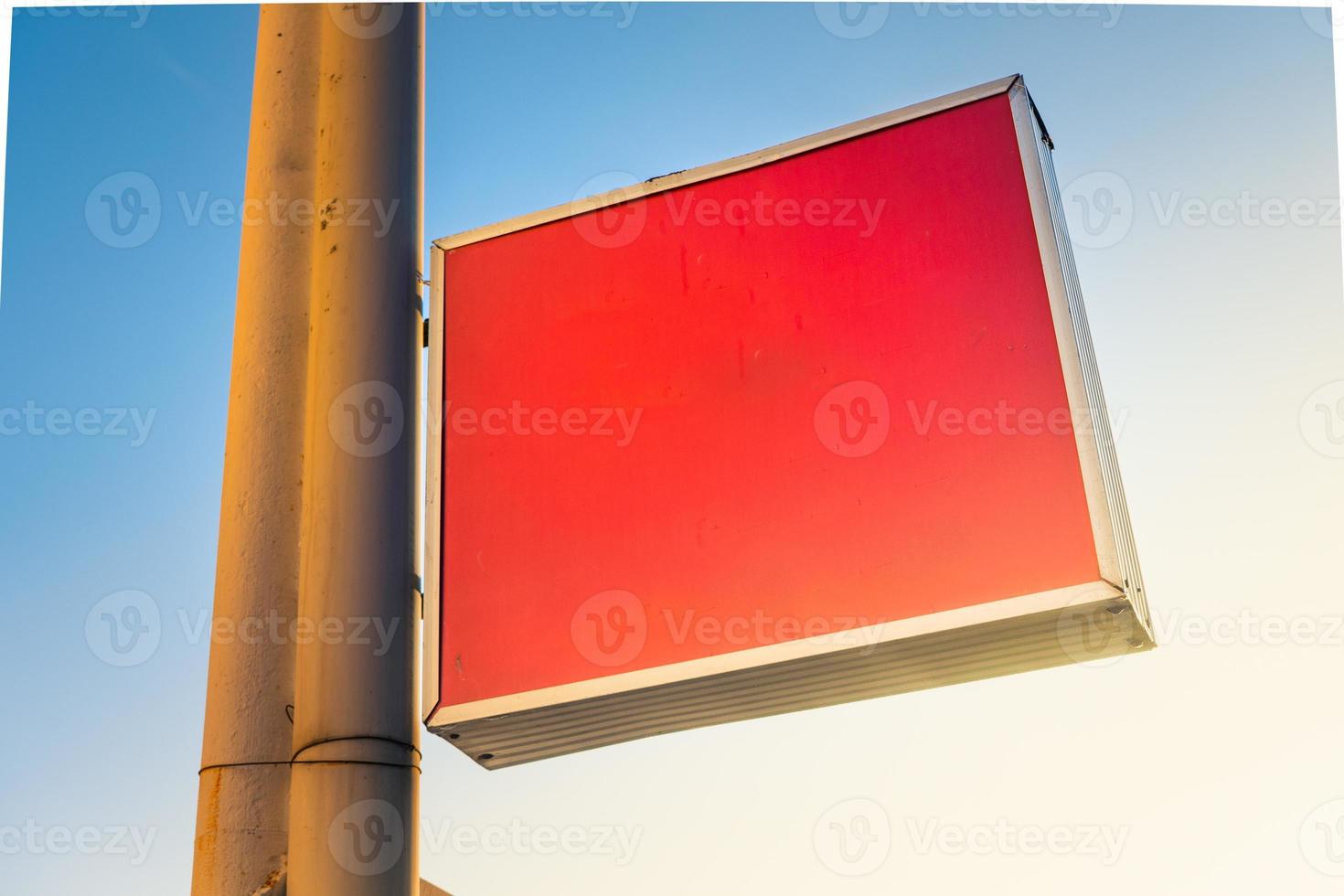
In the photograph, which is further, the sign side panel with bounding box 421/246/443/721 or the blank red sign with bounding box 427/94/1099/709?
the sign side panel with bounding box 421/246/443/721

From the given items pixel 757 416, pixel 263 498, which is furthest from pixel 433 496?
pixel 757 416

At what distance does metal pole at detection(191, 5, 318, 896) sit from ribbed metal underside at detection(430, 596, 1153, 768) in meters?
0.47

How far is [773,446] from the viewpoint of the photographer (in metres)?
3.52

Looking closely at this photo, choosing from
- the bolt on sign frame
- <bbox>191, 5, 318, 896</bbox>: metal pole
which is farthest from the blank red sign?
<bbox>191, 5, 318, 896</bbox>: metal pole

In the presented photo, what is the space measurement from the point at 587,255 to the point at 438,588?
114 cm

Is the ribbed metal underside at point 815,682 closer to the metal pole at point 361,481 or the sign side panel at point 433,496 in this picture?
the sign side panel at point 433,496

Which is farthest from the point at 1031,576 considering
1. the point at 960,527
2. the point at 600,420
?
the point at 600,420

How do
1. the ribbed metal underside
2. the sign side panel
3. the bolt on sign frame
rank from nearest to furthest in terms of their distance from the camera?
the ribbed metal underside, the bolt on sign frame, the sign side panel

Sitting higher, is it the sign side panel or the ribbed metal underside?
the sign side panel

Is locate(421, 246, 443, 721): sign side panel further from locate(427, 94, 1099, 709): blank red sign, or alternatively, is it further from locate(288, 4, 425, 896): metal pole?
locate(288, 4, 425, 896): metal pole

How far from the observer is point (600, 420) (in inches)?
149

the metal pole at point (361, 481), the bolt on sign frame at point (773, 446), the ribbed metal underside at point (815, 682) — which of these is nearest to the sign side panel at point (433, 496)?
the bolt on sign frame at point (773, 446)

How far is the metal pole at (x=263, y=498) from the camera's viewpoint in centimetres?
311

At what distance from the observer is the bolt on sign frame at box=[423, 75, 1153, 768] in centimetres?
317
